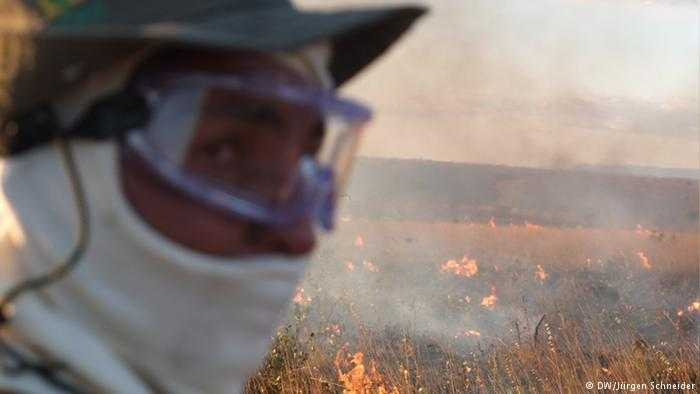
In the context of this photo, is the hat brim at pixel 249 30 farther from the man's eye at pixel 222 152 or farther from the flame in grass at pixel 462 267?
the flame in grass at pixel 462 267

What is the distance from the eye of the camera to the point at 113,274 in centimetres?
126

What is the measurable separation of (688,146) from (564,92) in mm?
5171

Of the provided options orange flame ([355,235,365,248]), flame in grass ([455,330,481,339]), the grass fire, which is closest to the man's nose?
the grass fire

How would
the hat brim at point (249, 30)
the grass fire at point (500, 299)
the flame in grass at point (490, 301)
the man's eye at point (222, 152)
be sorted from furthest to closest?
1. the flame in grass at point (490, 301)
2. the grass fire at point (500, 299)
3. the man's eye at point (222, 152)
4. the hat brim at point (249, 30)

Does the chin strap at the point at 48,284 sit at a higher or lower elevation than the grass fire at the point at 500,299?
higher

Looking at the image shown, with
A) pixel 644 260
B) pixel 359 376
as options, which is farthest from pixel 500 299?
pixel 359 376

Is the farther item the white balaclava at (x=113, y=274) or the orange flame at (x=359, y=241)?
the orange flame at (x=359, y=241)

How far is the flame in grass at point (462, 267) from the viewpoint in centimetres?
1310

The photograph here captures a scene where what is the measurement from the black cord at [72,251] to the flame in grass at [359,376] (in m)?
4.61

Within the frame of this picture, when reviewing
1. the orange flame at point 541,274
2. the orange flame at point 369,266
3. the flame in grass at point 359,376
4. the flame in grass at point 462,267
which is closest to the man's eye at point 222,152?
the flame in grass at point 359,376

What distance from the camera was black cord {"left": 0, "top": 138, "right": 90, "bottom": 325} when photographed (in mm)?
1216

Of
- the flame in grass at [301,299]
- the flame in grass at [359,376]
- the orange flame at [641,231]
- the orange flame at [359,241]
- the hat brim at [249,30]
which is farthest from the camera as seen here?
the orange flame at [641,231]

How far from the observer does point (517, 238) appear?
14.9 m

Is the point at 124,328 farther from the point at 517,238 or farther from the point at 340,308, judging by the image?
the point at 517,238
